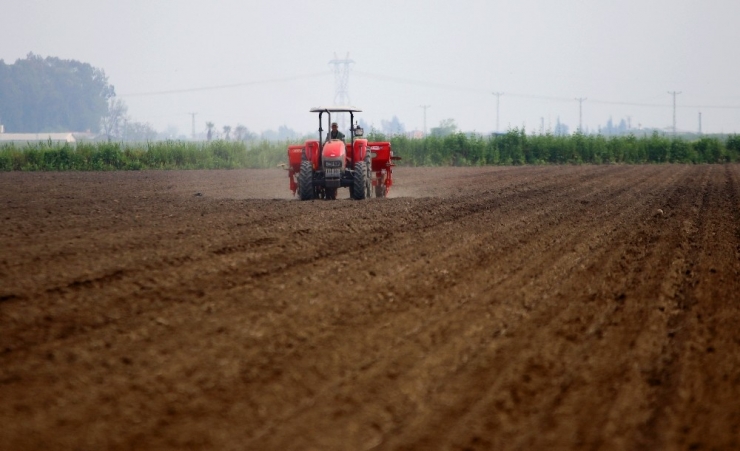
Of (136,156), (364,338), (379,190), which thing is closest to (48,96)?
(136,156)

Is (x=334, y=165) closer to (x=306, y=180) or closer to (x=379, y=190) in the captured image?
(x=306, y=180)

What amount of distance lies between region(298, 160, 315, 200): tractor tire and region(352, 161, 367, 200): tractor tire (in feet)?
2.94

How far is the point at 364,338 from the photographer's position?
20.4 ft

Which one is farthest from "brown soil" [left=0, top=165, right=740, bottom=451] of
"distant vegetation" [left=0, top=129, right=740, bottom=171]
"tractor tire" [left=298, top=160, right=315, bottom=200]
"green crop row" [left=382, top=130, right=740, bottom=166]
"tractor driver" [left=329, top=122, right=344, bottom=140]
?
"green crop row" [left=382, top=130, right=740, bottom=166]

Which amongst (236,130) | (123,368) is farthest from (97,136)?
(123,368)

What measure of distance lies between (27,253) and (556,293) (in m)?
5.66

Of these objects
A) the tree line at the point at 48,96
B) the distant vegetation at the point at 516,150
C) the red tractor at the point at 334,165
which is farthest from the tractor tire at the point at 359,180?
the tree line at the point at 48,96

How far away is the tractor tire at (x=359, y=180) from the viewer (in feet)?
57.2

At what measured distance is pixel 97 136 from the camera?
385 ft

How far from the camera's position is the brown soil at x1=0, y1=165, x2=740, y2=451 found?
4.46 m

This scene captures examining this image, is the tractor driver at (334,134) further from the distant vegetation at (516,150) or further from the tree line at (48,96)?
the tree line at (48,96)

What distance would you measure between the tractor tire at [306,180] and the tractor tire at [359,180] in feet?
2.94

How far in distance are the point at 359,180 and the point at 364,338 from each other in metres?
11.4

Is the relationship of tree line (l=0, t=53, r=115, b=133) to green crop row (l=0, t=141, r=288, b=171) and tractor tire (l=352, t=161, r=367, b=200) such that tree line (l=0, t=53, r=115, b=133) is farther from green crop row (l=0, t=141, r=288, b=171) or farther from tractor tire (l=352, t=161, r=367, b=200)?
tractor tire (l=352, t=161, r=367, b=200)
